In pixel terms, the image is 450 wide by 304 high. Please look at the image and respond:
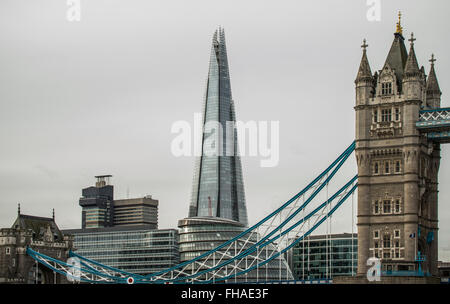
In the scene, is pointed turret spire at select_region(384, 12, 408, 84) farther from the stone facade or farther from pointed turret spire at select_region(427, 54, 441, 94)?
the stone facade

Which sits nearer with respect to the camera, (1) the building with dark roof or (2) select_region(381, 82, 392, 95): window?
(2) select_region(381, 82, 392, 95): window

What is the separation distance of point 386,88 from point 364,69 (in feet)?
11.8

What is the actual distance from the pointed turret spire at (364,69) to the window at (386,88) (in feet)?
6.20

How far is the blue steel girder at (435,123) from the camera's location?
101375 millimetres

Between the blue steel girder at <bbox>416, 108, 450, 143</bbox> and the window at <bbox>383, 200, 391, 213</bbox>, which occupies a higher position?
the blue steel girder at <bbox>416, 108, 450, 143</bbox>

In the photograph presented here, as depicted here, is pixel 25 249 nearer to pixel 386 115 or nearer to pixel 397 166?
pixel 386 115

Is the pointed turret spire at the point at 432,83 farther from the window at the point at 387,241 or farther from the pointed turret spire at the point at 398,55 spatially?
the window at the point at 387,241

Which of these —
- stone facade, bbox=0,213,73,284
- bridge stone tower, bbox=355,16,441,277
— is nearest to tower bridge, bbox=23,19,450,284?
bridge stone tower, bbox=355,16,441,277

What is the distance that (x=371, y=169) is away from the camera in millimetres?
104375

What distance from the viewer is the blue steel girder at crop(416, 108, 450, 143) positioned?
10138 centimetres

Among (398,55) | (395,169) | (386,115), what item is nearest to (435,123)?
(386,115)

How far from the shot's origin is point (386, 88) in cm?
10538
